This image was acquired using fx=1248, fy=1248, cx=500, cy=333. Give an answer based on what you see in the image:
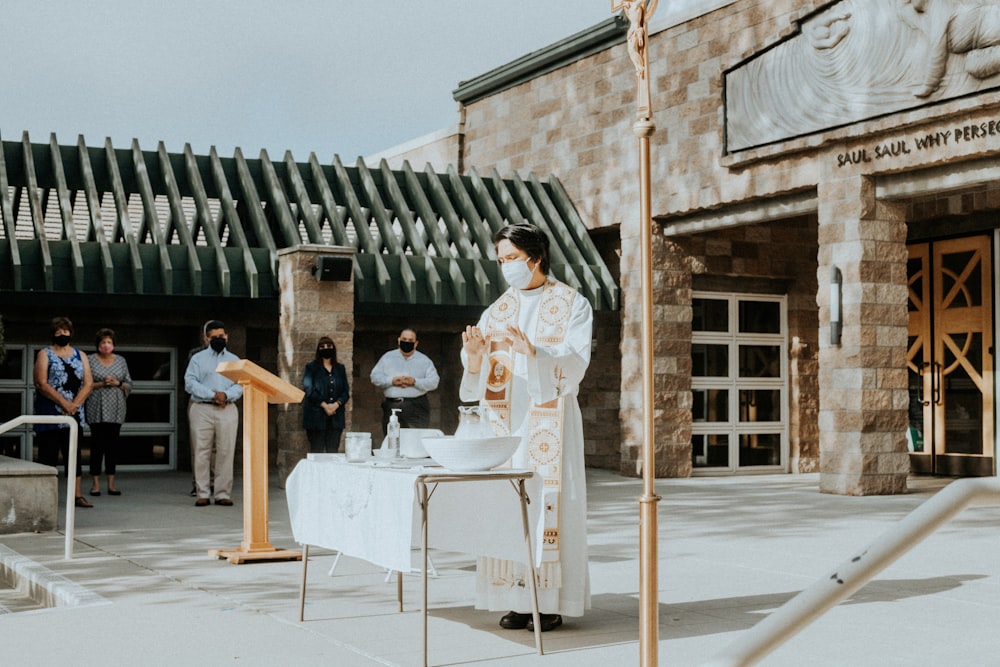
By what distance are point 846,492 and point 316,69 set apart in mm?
32354

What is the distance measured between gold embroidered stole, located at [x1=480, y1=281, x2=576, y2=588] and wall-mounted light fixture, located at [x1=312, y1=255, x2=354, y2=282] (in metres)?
8.06

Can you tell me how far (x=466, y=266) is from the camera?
1617 centimetres

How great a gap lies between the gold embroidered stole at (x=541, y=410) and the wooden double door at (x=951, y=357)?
430 inches

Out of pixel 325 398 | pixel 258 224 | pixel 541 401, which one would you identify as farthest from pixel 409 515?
pixel 258 224

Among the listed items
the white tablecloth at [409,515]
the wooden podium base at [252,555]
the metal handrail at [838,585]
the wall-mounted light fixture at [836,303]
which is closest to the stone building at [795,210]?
the wall-mounted light fixture at [836,303]

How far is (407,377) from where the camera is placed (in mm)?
13438

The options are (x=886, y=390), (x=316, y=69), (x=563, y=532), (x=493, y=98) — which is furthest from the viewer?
(x=316, y=69)

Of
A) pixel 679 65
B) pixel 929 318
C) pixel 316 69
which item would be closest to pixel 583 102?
pixel 679 65

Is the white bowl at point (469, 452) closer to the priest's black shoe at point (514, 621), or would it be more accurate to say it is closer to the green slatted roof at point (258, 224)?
the priest's black shoe at point (514, 621)

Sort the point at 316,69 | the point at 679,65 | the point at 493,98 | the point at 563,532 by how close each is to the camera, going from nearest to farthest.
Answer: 1. the point at 563,532
2. the point at 679,65
3. the point at 493,98
4. the point at 316,69

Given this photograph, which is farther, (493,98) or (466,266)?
(493,98)

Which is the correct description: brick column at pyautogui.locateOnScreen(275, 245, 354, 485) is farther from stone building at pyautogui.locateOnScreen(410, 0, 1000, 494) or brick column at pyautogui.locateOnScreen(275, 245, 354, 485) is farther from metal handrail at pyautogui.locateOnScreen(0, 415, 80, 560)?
metal handrail at pyautogui.locateOnScreen(0, 415, 80, 560)

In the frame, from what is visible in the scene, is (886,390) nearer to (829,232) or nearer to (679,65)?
(829,232)

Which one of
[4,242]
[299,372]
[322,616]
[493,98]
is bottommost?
[322,616]
